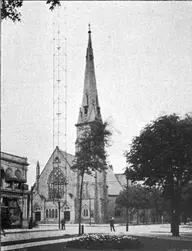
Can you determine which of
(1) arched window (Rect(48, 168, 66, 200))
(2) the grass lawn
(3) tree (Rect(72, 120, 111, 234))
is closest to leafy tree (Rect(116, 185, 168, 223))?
(3) tree (Rect(72, 120, 111, 234))

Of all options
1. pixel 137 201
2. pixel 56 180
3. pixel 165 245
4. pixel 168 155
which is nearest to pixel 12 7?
pixel 168 155

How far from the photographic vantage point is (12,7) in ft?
20.9

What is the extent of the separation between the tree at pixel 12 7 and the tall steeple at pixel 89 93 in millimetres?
786

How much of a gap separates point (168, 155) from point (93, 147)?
1.45m

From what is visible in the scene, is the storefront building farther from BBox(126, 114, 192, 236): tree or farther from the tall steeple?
BBox(126, 114, 192, 236): tree

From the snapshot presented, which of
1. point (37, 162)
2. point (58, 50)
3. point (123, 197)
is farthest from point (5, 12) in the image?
point (123, 197)

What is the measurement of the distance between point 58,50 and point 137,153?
243cm

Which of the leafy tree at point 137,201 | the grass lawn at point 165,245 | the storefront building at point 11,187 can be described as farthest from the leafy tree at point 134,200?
the grass lawn at point 165,245

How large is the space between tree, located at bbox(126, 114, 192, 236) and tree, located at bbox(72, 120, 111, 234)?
0.52 metres

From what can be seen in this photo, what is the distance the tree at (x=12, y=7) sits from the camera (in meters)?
6.26

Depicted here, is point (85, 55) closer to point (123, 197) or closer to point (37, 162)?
point (37, 162)

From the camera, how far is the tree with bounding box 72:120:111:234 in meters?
7.16

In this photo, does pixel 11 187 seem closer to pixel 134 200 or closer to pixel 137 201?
pixel 137 201

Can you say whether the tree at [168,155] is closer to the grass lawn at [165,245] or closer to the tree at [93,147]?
the tree at [93,147]
